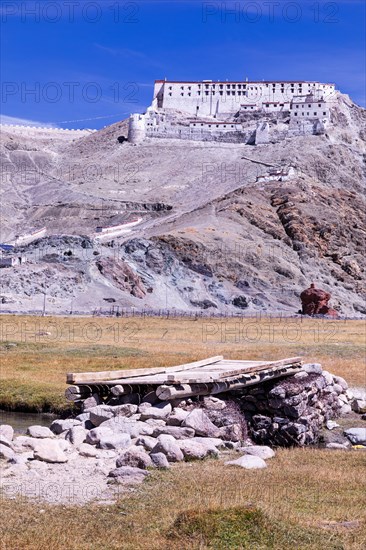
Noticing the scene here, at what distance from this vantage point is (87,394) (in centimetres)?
2325

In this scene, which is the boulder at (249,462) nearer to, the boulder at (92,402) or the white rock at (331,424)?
the boulder at (92,402)

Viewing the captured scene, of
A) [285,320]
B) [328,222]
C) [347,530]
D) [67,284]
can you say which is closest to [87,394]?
[347,530]

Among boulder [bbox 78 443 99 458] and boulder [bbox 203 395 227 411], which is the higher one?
boulder [bbox 203 395 227 411]

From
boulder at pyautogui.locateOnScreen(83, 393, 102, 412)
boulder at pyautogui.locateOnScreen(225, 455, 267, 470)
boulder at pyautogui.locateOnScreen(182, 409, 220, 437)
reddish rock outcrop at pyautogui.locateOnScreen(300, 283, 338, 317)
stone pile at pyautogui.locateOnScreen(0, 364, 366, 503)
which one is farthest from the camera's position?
reddish rock outcrop at pyautogui.locateOnScreen(300, 283, 338, 317)

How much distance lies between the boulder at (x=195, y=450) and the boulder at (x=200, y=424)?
1.55 meters

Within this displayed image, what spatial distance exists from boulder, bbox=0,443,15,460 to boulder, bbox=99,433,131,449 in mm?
2231

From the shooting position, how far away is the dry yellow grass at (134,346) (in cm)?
3269

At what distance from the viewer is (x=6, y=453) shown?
54.6 ft

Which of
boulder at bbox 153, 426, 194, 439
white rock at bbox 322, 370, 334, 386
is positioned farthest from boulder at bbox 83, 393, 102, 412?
white rock at bbox 322, 370, 334, 386

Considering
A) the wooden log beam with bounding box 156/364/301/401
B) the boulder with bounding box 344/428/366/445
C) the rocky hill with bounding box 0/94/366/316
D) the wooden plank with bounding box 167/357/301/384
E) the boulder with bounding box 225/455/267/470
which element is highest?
the rocky hill with bounding box 0/94/366/316

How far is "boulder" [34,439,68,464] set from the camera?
Result: 652 inches

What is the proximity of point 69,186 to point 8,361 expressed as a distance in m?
148

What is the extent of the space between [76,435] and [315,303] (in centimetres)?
8760

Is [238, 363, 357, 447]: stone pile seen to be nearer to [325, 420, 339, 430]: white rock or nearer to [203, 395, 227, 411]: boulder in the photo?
[325, 420, 339, 430]: white rock
